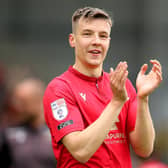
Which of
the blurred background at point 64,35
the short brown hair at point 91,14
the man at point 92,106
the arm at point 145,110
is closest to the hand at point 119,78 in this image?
the man at point 92,106

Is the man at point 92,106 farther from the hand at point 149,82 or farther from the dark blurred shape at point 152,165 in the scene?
the dark blurred shape at point 152,165

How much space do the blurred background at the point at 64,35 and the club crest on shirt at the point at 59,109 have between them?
758 centimetres

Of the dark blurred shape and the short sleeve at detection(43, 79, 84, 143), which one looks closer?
the short sleeve at detection(43, 79, 84, 143)

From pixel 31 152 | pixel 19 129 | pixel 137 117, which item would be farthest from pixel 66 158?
pixel 19 129

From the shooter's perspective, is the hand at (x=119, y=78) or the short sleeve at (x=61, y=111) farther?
the short sleeve at (x=61, y=111)

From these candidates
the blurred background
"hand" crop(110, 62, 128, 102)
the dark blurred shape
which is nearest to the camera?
"hand" crop(110, 62, 128, 102)

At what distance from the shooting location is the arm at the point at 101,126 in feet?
10.7

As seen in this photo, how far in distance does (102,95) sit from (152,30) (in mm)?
8860

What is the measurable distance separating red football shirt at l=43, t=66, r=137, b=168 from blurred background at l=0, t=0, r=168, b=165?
7.46 m

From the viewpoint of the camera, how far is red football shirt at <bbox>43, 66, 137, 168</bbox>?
11.5 feet

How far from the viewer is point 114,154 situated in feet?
11.6

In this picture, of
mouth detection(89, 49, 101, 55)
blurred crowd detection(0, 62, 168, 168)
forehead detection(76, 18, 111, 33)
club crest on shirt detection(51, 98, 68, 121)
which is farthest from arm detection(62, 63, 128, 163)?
blurred crowd detection(0, 62, 168, 168)

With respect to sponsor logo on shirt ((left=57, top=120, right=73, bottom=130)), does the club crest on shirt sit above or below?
above

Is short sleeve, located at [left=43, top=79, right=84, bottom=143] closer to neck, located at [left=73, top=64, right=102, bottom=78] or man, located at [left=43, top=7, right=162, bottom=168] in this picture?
man, located at [left=43, top=7, right=162, bottom=168]
